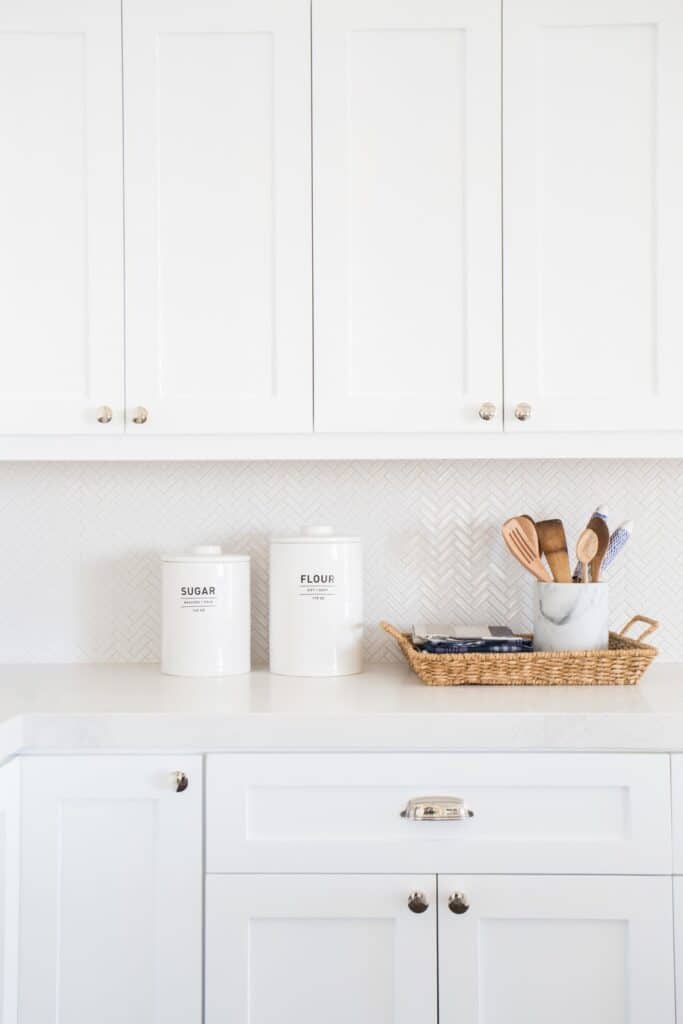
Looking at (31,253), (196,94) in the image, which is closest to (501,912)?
(31,253)

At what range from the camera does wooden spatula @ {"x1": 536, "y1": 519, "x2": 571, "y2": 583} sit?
1.83 metres

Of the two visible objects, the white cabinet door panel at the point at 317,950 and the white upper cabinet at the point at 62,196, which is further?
the white upper cabinet at the point at 62,196

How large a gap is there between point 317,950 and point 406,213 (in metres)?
1.30

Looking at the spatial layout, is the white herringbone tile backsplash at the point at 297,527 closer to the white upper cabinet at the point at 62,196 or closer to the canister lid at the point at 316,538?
the canister lid at the point at 316,538

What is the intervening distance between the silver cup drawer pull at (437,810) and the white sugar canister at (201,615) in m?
0.51

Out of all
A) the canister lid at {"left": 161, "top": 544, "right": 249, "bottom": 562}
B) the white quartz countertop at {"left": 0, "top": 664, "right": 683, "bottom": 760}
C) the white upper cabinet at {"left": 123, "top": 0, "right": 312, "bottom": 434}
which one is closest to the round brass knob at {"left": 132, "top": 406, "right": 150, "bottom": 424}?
the white upper cabinet at {"left": 123, "top": 0, "right": 312, "bottom": 434}

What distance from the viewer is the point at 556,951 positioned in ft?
4.76

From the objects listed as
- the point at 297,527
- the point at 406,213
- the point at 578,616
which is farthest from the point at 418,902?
the point at 406,213

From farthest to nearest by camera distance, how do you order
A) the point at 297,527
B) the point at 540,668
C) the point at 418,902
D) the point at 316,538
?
the point at 297,527 < the point at 316,538 < the point at 540,668 < the point at 418,902

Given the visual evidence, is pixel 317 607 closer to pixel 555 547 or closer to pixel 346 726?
pixel 346 726

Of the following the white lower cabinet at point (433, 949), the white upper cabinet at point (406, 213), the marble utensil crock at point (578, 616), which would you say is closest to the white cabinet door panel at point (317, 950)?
the white lower cabinet at point (433, 949)

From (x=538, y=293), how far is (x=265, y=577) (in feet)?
2.74

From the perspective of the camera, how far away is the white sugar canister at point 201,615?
1.81m

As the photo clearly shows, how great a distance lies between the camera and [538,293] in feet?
5.65
